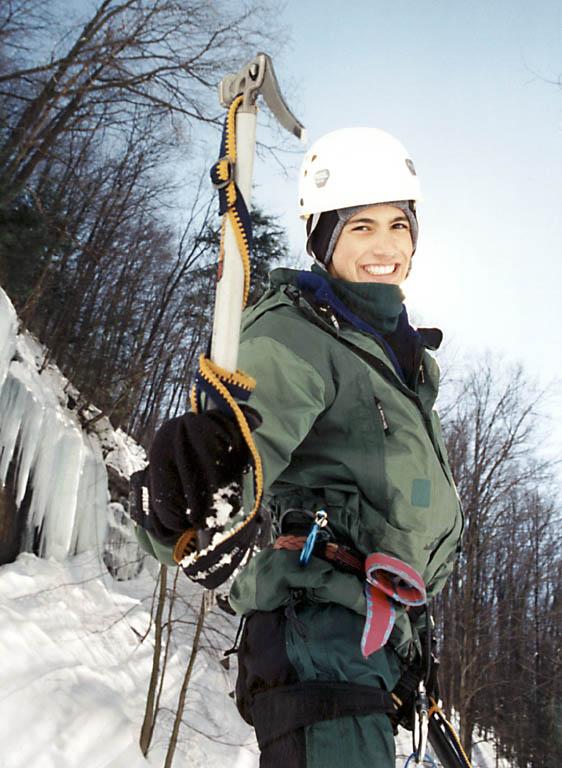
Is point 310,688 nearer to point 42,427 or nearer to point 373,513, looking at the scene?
point 373,513

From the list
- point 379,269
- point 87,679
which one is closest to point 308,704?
point 379,269

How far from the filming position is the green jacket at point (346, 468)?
51.8 inches

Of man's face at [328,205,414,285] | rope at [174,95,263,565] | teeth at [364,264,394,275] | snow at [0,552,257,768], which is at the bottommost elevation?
snow at [0,552,257,768]

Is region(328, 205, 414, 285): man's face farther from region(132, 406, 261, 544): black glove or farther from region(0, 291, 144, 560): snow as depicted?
region(0, 291, 144, 560): snow

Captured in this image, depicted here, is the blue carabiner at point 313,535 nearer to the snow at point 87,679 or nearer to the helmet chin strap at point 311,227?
the helmet chin strap at point 311,227

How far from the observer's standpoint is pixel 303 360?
1.24 meters

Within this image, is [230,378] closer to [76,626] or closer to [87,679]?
[87,679]

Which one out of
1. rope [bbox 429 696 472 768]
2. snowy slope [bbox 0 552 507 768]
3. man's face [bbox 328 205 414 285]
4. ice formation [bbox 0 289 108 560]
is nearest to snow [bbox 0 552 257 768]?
snowy slope [bbox 0 552 507 768]

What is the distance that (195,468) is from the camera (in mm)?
912

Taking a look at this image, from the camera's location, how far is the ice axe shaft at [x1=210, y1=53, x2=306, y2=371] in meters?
1.01

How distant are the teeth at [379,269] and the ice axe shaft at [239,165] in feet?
1.96

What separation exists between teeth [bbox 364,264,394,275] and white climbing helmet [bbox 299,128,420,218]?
0.20 metres

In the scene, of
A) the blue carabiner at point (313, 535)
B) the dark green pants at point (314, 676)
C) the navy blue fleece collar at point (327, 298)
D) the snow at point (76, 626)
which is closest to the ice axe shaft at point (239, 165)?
the navy blue fleece collar at point (327, 298)

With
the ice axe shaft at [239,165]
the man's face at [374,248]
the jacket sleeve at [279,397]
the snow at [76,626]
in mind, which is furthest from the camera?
the snow at [76,626]
